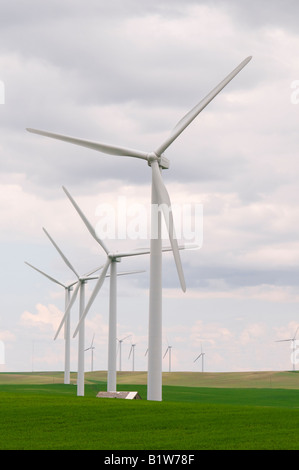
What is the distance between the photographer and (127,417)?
32438 mm

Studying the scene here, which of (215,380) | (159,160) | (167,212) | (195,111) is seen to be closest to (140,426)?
(167,212)

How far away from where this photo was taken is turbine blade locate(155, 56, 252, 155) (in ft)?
153

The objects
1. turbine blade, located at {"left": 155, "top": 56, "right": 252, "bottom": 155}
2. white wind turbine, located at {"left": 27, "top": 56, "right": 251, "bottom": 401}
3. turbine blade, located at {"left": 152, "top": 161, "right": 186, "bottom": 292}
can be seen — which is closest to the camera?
turbine blade, located at {"left": 152, "top": 161, "right": 186, "bottom": 292}

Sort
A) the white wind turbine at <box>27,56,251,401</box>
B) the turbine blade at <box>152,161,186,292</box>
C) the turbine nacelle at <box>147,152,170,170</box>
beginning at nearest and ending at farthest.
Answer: the turbine blade at <box>152,161,186,292</box>, the white wind turbine at <box>27,56,251,401</box>, the turbine nacelle at <box>147,152,170,170</box>

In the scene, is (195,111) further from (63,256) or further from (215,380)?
(215,380)

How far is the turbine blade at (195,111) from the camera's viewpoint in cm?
4666

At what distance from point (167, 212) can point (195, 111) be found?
7.54 m

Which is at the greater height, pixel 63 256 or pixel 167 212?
pixel 63 256

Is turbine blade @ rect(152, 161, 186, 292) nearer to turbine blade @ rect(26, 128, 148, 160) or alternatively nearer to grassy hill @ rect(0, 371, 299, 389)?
turbine blade @ rect(26, 128, 148, 160)

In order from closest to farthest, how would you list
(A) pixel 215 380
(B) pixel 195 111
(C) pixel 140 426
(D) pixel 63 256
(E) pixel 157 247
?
(C) pixel 140 426, (E) pixel 157 247, (B) pixel 195 111, (D) pixel 63 256, (A) pixel 215 380

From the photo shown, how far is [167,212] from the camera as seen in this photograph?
4381 centimetres

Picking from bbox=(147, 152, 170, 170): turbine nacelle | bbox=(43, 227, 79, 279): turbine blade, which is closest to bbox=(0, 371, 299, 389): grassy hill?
bbox=(43, 227, 79, 279): turbine blade

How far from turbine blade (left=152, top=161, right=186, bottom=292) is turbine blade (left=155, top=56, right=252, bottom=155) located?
4.74 ft
